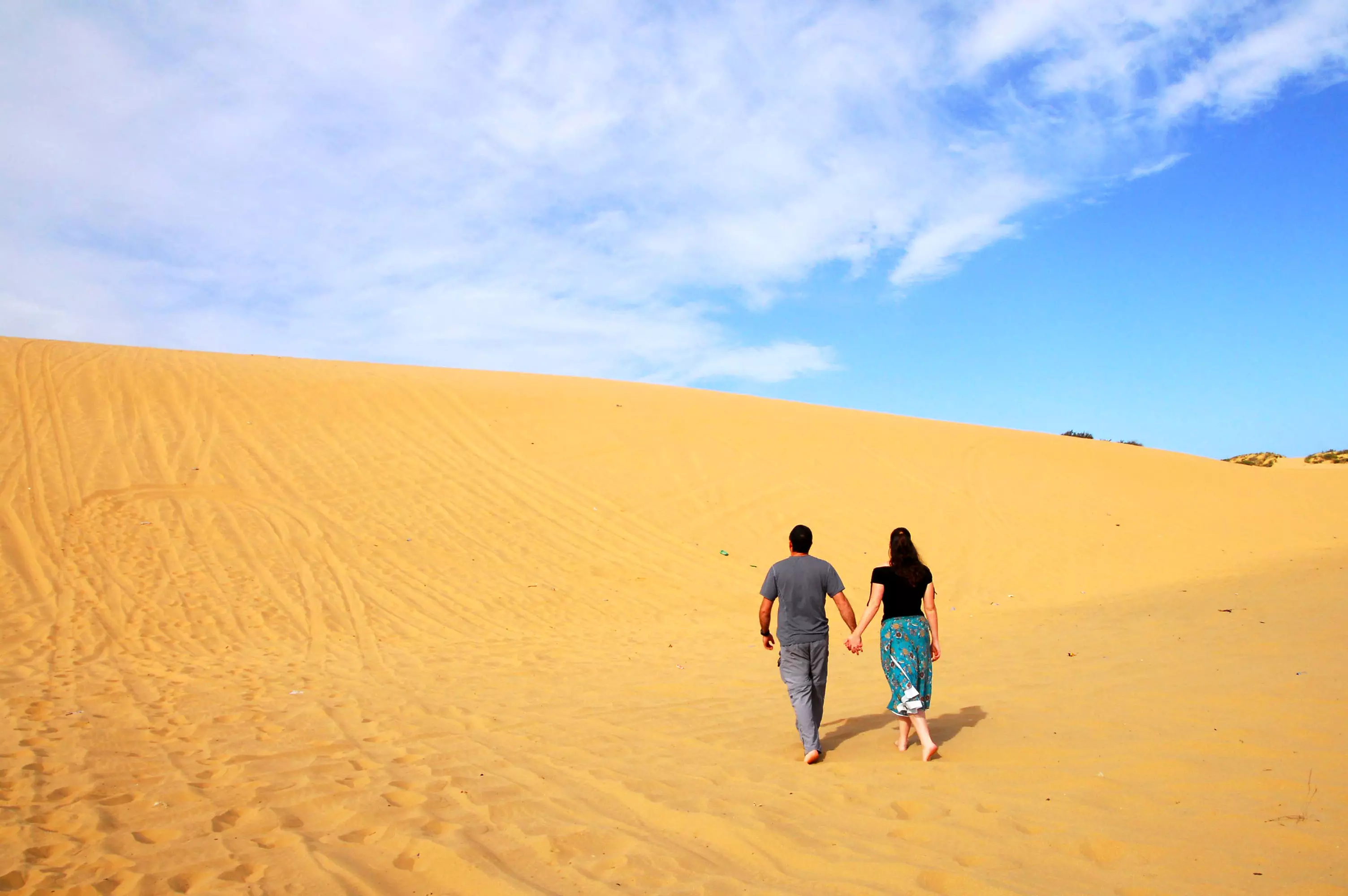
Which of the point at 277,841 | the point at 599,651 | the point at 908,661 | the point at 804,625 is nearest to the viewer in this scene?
the point at 277,841

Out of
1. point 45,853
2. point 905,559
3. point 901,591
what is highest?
point 905,559

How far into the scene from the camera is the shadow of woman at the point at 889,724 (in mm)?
5477

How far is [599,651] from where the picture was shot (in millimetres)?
9086

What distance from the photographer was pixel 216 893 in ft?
10.3

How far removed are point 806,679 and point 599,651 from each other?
4389mm

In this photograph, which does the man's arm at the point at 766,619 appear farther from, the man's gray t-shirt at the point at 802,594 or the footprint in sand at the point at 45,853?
the footprint in sand at the point at 45,853

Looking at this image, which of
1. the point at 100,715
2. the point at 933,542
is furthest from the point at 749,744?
the point at 933,542

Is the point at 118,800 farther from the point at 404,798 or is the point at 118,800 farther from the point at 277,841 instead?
the point at 404,798

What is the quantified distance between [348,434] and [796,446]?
9.59m

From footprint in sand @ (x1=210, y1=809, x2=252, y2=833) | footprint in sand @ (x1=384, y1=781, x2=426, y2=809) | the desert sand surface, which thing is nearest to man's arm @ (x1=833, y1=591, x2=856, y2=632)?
the desert sand surface

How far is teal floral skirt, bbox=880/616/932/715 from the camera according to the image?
4.91 metres

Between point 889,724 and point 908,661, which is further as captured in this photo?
point 889,724

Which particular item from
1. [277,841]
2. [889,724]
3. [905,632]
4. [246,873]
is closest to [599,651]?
[889,724]

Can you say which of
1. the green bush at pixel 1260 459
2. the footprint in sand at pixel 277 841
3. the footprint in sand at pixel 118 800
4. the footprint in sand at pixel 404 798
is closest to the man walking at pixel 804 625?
the footprint in sand at pixel 404 798
